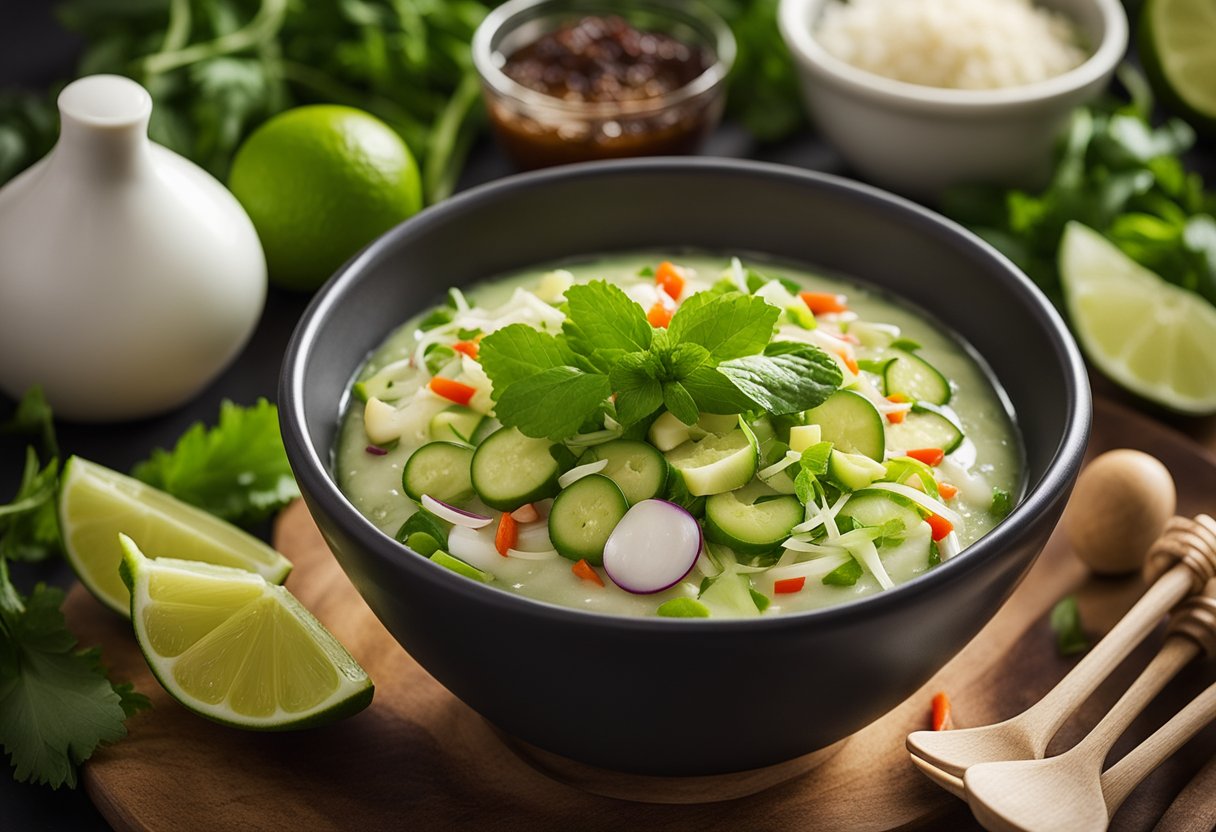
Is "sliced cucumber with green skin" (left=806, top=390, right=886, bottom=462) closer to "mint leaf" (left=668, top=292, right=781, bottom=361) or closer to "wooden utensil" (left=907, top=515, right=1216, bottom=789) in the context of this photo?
"mint leaf" (left=668, top=292, right=781, bottom=361)

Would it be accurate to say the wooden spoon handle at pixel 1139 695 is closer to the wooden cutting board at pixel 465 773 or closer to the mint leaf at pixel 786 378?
the wooden cutting board at pixel 465 773

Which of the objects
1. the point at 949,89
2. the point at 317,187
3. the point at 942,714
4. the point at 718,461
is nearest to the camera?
the point at 718,461

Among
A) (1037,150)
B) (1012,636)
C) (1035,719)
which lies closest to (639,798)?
(1035,719)

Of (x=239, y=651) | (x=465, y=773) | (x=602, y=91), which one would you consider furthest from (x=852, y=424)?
(x=602, y=91)

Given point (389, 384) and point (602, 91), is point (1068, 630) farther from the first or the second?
point (602, 91)

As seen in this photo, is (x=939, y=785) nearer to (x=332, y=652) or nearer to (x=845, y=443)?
(x=845, y=443)

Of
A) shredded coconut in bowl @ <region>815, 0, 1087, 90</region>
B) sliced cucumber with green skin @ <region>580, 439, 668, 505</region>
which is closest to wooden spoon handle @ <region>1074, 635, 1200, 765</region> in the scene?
sliced cucumber with green skin @ <region>580, 439, 668, 505</region>
